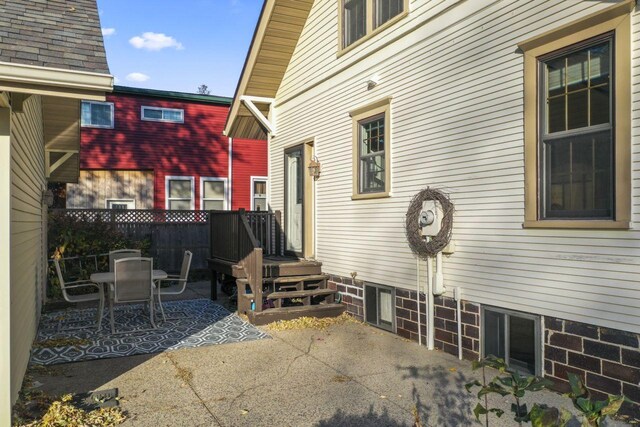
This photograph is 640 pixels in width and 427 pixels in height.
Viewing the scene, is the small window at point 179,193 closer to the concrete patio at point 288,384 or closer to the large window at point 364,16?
the large window at point 364,16

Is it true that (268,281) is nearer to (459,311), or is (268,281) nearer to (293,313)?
(293,313)

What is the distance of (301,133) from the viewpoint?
9180 mm

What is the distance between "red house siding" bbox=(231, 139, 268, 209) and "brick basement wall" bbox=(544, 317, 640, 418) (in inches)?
523

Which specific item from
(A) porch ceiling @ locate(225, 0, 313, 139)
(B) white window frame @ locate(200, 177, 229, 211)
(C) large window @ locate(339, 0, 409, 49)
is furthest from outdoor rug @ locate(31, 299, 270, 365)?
(B) white window frame @ locate(200, 177, 229, 211)

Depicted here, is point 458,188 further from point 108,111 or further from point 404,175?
point 108,111

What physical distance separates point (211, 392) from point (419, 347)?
8.76 feet

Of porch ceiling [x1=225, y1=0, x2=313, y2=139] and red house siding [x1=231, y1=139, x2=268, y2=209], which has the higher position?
porch ceiling [x1=225, y1=0, x2=313, y2=139]

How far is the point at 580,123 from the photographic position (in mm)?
4270

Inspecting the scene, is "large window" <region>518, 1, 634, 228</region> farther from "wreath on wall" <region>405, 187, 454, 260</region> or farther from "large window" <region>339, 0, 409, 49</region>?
"large window" <region>339, 0, 409, 49</region>

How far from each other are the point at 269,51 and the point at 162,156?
25.0 ft

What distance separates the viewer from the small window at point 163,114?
1545 centimetres

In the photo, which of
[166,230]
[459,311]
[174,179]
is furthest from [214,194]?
[459,311]

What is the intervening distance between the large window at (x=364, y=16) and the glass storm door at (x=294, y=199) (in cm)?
229

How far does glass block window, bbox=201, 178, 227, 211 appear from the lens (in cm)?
1633
